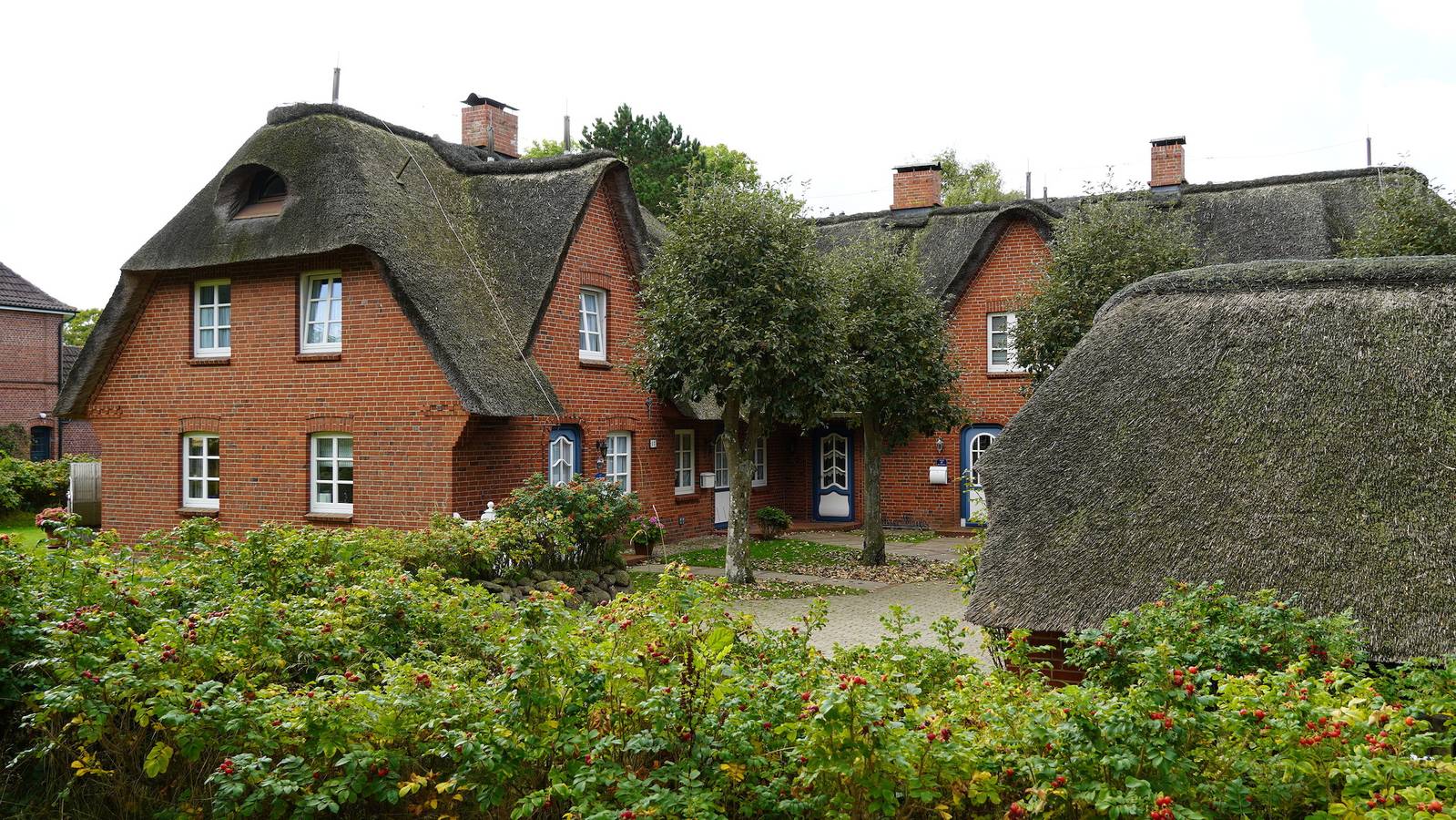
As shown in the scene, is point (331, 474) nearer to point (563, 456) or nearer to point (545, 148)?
point (563, 456)

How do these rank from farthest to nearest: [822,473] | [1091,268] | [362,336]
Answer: [822,473] → [1091,268] → [362,336]

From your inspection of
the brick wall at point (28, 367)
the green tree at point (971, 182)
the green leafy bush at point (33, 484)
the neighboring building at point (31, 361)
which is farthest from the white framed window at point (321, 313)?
the green tree at point (971, 182)

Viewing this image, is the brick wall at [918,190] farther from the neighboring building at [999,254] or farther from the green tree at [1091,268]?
the green tree at [1091,268]

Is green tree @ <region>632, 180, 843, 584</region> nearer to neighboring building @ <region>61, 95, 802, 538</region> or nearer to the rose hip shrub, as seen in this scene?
neighboring building @ <region>61, 95, 802, 538</region>

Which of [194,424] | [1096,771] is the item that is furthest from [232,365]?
[1096,771]

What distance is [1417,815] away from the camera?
295 cm

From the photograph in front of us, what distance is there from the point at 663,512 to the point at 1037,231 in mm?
9444

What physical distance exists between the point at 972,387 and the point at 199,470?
14.5m

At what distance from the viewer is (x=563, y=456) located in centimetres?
1753

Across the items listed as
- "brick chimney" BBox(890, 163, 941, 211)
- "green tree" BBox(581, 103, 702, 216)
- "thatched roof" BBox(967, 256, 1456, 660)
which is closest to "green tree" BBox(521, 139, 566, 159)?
"green tree" BBox(581, 103, 702, 216)

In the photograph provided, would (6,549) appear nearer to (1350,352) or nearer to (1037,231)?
(1350,352)

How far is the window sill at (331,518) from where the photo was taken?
1599cm

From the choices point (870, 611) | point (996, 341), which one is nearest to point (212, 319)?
point (870, 611)

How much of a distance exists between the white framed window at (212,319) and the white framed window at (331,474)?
2.25 metres
